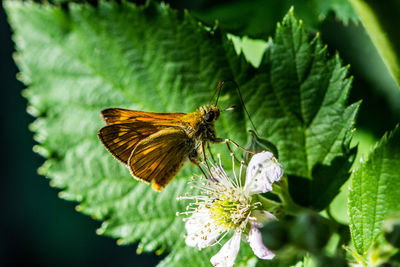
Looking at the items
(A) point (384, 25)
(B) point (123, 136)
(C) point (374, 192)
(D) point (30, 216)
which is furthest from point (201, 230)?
(D) point (30, 216)

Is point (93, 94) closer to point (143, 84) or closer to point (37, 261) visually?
point (143, 84)

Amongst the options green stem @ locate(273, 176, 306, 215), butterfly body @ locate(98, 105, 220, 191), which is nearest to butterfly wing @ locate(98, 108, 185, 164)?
butterfly body @ locate(98, 105, 220, 191)

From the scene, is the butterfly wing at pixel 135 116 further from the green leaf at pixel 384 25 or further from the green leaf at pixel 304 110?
the green leaf at pixel 384 25

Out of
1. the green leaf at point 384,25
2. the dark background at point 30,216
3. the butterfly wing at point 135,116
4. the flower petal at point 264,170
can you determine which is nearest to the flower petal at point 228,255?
the flower petal at point 264,170

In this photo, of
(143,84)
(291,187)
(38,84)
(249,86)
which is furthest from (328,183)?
(38,84)

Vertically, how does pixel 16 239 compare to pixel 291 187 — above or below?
above

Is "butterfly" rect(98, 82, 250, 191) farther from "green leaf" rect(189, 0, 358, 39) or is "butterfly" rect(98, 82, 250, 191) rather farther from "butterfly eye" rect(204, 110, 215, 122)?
"green leaf" rect(189, 0, 358, 39)
